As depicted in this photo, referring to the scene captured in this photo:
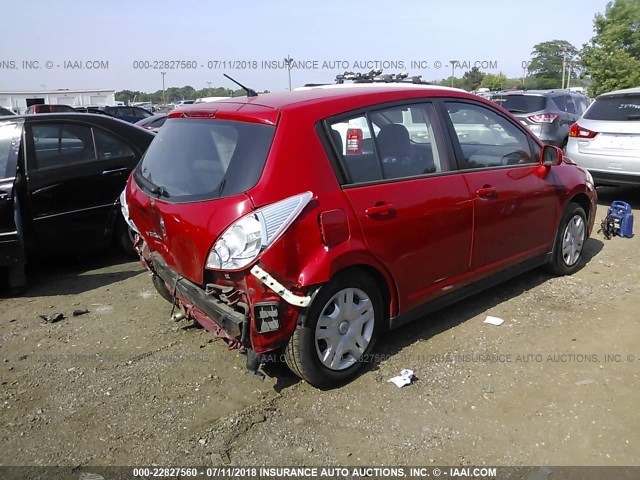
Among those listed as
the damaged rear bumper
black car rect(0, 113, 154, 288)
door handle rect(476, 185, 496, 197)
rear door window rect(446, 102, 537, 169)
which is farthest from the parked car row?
the damaged rear bumper

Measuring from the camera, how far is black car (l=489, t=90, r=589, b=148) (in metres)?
11.1

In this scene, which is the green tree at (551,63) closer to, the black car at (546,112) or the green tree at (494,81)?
the green tree at (494,81)

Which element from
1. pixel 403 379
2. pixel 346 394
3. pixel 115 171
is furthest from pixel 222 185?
pixel 115 171

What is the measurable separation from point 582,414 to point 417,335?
1.26 m

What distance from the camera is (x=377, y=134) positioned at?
3473 mm

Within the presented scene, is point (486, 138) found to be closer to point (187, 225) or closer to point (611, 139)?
point (187, 225)

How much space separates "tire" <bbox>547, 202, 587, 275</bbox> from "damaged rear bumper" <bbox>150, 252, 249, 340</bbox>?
10.5 ft

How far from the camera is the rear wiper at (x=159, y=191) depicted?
3.38m

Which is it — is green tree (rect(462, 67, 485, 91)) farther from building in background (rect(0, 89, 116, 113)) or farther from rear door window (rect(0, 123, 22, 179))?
rear door window (rect(0, 123, 22, 179))

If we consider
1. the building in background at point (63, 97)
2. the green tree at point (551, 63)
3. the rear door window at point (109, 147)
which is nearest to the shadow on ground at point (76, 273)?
the rear door window at point (109, 147)

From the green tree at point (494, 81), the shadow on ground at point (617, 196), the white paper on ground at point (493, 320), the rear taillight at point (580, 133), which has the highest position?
the green tree at point (494, 81)

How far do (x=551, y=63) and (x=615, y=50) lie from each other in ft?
122

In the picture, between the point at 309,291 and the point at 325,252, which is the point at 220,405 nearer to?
the point at 309,291

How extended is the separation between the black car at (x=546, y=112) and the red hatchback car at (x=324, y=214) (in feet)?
25.1
